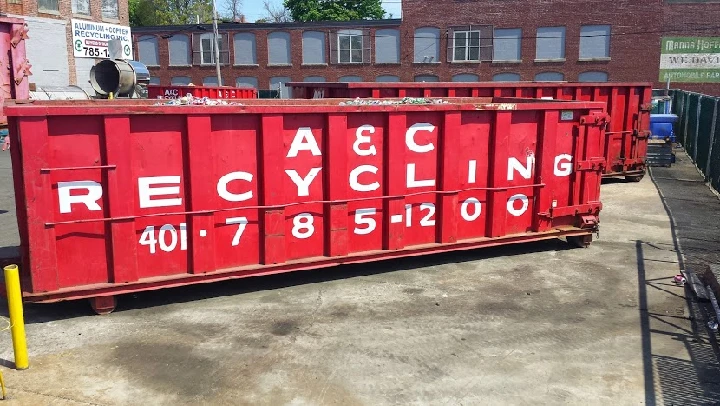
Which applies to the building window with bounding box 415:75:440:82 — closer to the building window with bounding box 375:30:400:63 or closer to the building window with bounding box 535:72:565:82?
the building window with bounding box 375:30:400:63

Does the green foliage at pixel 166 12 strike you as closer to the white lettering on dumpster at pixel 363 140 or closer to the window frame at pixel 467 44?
the window frame at pixel 467 44

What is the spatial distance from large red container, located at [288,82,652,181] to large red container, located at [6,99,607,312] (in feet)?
22.0

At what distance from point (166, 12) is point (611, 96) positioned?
67144 mm

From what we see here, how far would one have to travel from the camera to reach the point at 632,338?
6.73m

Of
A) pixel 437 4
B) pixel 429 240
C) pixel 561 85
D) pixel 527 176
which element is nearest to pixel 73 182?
pixel 429 240

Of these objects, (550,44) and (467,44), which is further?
(467,44)

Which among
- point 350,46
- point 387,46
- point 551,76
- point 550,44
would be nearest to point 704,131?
point 551,76

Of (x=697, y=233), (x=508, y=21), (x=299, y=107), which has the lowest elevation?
(x=697, y=233)

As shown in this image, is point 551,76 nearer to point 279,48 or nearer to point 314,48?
point 314,48

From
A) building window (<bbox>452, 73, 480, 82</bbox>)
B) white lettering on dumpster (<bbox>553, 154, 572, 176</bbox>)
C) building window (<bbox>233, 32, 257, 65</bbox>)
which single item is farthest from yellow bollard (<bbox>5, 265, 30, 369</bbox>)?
building window (<bbox>233, 32, 257, 65</bbox>)

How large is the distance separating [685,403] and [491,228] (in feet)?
13.6

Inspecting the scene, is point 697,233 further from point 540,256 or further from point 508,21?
point 508,21

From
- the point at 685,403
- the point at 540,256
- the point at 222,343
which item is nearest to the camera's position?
the point at 685,403

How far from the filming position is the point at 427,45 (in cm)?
4888
